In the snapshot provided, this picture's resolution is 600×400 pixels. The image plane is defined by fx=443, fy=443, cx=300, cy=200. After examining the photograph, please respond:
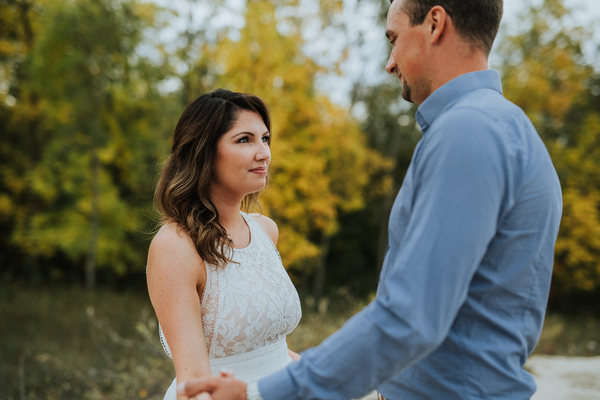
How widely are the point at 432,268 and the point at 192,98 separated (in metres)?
13.6

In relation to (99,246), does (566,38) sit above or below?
above

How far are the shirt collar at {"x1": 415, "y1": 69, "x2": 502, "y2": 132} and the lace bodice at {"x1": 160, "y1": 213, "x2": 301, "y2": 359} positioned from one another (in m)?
1.19

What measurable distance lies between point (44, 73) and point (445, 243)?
15801 mm

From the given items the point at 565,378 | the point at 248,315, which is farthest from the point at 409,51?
the point at 565,378

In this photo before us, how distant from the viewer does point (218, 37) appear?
499 inches

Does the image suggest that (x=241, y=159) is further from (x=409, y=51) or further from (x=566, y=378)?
(x=566, y=378)

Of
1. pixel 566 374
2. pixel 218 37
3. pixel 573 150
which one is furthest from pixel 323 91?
pixel 566 374

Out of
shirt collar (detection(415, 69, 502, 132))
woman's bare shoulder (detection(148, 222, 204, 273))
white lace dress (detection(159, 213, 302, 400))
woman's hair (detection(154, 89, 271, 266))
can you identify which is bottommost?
white lace dress (detection(159, 213, 302, 400))

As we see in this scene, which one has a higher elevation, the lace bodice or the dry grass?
the lace bodice

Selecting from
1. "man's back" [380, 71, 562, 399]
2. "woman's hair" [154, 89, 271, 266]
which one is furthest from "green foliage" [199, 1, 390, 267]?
"man's back" [380, 71, 562, 399]

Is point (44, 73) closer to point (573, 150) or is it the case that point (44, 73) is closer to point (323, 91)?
point (323, 91)

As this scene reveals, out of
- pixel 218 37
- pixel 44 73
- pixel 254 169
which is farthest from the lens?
pixel 44 73

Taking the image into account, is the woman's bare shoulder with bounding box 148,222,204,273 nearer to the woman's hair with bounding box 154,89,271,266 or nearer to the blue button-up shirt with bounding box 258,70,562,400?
the woman's hair with bounding box 154,89,271,266

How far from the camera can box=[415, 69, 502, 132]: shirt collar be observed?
131 centimetres
